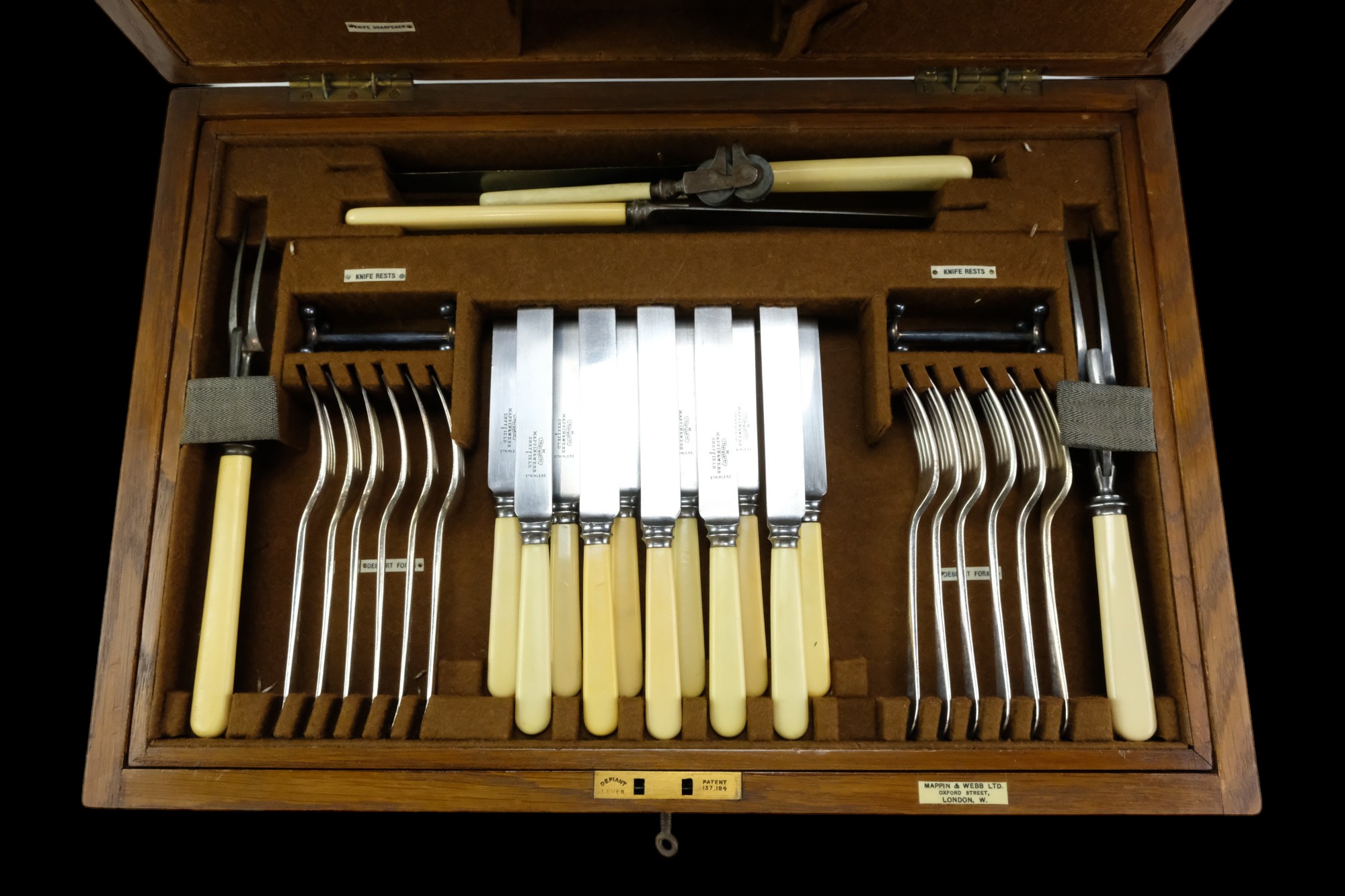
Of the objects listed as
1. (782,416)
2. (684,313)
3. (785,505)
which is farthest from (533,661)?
(684,313)

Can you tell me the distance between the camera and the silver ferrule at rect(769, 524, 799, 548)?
1597mm

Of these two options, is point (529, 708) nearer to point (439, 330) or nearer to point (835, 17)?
point (439, 330)

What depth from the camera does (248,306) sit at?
5.80 feet

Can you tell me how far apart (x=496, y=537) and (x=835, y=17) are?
1.24 m

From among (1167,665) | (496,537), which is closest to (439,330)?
(496,537)

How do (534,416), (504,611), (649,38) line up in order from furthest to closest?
(649,38), (534,416), (504,611)

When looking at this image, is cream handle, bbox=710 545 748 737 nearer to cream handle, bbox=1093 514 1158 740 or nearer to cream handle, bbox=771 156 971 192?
cream handle, bbox=1093 514 1158 740

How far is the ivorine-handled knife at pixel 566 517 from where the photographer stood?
1560mm

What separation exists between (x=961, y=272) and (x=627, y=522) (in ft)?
2.86

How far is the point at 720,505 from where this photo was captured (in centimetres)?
162

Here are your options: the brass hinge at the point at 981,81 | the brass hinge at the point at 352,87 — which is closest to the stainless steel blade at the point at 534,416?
the brass hinge at the point at 352,87

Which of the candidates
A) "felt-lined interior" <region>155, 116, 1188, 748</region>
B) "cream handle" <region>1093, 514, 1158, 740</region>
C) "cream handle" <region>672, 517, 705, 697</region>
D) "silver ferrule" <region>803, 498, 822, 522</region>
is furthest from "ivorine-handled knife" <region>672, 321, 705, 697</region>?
"cream handle" <region>1093, 514, 1158, 740</region>

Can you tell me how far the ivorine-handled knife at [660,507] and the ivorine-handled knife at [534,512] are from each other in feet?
0.61

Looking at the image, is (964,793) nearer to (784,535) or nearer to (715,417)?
(784,535)
